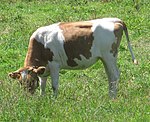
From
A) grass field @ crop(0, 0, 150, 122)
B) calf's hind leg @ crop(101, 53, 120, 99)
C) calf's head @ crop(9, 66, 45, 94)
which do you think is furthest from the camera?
calf's hind leg @ crop(101, 53, 120, 99)

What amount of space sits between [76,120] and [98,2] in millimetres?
14937

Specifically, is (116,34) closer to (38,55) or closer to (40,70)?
(38,55)

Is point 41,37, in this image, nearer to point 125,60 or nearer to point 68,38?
point 68,38

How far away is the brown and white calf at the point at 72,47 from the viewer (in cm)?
1143

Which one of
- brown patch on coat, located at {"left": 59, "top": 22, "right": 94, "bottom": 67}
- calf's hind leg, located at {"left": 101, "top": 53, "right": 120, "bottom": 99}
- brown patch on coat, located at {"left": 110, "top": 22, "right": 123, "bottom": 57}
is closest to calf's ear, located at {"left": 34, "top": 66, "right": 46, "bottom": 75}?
brown patch on coat, located at {"left": 59, "top": 22, "right": 94, "bottom": 67}

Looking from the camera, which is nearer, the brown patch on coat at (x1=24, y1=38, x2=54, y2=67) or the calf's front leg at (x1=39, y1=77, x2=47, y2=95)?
the calf's front leg at (x1=39, y1=77, x2=47, y2=95)

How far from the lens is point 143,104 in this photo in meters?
9.28

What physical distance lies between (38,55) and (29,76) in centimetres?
62

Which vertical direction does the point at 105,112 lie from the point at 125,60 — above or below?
above

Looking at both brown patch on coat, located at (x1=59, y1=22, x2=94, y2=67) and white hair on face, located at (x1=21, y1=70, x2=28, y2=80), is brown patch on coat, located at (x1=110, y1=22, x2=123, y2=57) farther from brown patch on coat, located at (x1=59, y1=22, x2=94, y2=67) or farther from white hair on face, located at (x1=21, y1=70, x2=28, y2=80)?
white hair on face, located at (x1=21, y1=70, x2=28, y2=80)

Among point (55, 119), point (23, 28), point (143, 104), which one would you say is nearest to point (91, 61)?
point (143, 104)

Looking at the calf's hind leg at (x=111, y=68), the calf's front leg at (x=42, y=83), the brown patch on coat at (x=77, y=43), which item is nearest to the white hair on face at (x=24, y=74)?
the calf's front leg at (x=42, y=83)

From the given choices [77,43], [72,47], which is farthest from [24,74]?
[77,43]

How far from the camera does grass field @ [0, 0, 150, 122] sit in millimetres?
8711
